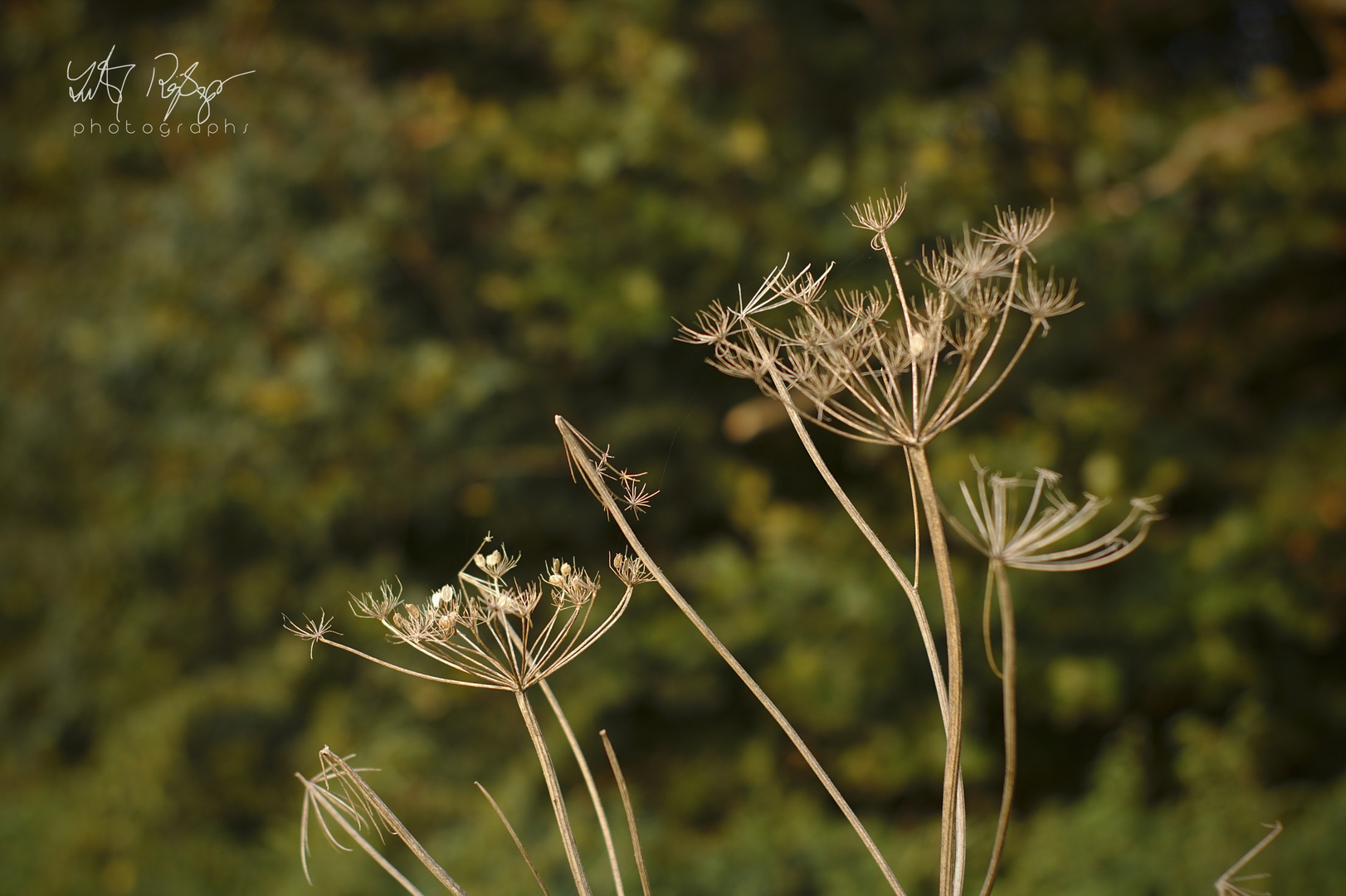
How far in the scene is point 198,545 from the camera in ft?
9.53

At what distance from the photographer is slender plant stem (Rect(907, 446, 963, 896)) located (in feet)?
1.19

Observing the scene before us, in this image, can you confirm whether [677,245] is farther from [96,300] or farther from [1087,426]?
[96,300]

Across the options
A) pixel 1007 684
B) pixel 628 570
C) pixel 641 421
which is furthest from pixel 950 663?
pixel 641 421

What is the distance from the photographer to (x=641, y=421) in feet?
8.87

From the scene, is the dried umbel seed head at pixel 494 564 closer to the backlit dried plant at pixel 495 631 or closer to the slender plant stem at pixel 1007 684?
the backlit dried plant at pixel 495 631

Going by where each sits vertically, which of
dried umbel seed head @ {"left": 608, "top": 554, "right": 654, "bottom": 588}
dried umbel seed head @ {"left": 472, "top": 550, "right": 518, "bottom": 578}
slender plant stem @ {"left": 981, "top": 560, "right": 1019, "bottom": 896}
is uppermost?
slender plant stem @ {"left": 981, "top": 560, "right": 1019, "bottom": 896}

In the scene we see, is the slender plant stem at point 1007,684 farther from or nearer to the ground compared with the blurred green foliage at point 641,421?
farther from the ground

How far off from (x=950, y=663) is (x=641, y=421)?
2.34 meters

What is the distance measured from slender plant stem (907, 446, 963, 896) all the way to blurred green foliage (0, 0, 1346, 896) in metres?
2.01

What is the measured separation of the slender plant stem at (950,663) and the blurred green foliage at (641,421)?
201 centimetres

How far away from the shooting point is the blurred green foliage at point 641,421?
2.48 m

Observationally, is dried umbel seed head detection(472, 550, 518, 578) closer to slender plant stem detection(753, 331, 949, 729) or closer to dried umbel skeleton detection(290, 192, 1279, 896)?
dried umbel skeleton detection(290, 192, 1279, 896)

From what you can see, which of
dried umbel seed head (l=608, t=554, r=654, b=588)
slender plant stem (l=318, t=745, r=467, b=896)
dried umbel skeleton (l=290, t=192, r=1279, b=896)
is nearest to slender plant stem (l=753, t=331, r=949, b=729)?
dried umbel skeleton (l=290, t=192, r=1279, b=896)

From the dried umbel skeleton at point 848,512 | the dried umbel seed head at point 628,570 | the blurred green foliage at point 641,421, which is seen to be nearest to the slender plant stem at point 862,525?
the dried umbel skeleton at point 848,512
